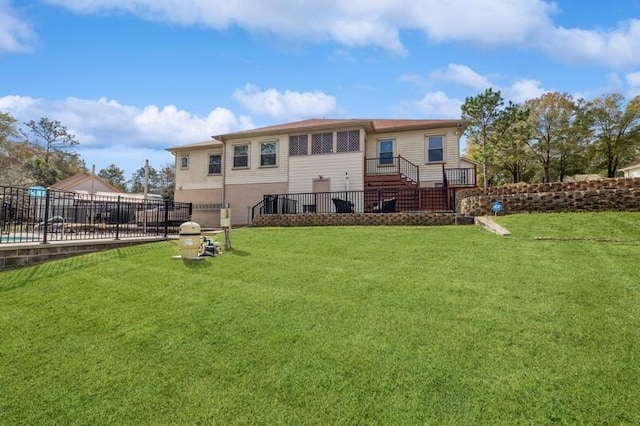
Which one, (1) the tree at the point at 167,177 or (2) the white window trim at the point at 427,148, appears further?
(1) the tree at the point at 167,177

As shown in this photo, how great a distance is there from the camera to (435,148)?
56.7 feet

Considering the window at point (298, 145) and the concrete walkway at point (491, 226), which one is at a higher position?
the window at point (298, 145)

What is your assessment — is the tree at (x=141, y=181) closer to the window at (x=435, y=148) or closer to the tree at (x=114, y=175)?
the tree at (x=114, y=175)

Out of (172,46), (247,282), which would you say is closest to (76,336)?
(247,282)

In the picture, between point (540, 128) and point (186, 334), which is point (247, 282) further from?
point (540, 128)

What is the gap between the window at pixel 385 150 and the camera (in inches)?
695

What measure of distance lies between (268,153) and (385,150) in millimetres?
6021

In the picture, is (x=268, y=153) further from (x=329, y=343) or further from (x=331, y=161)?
(x=329, y=343)

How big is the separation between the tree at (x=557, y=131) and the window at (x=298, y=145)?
18.2 metres

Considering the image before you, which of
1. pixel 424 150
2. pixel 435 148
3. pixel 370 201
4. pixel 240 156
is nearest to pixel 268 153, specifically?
pixel 240 156

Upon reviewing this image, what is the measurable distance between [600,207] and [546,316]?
960 cm

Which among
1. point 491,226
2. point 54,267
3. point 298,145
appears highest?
point 298,145

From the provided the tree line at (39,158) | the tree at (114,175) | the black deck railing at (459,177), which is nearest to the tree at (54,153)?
the tree line at (39,158)

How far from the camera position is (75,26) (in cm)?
987
